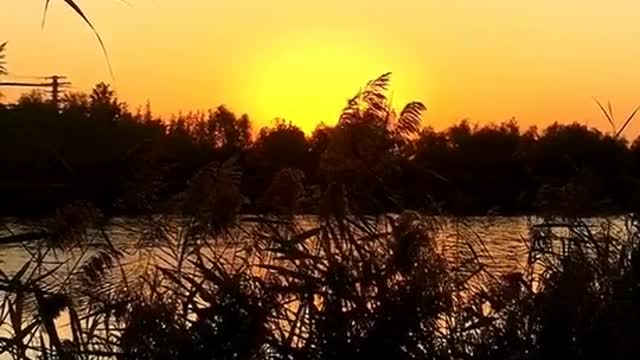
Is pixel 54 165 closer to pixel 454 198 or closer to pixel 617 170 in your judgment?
pixel 454 198

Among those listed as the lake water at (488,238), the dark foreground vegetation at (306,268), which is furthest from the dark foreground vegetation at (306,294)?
the lake water at (488,238)

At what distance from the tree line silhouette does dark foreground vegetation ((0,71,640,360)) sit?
16 mm

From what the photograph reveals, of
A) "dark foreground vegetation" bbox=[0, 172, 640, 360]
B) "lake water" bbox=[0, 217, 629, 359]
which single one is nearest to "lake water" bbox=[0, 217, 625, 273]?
"lake water" bbox=[0, 217, 629, 359]

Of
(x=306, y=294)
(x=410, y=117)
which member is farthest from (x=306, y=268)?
(x=410, y=117)

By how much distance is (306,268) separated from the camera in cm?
514

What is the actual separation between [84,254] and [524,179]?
3791 mm

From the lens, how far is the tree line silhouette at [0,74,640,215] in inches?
167

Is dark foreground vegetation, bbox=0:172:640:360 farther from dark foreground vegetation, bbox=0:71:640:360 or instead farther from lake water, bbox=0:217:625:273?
lake water, bbox=0:217:625:273

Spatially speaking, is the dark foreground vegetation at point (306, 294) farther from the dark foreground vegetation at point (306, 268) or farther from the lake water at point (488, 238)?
the lake water at point (488, 238)

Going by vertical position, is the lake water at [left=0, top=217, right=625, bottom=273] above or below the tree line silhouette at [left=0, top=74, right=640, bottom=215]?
below

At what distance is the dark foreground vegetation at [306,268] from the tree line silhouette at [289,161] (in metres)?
0.02

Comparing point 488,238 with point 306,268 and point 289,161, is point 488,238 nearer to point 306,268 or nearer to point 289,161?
point 289,161

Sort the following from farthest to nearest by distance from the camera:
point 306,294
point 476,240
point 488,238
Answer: point 488,238
point 476,240
point 306,294

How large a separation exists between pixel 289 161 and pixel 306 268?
110cm
